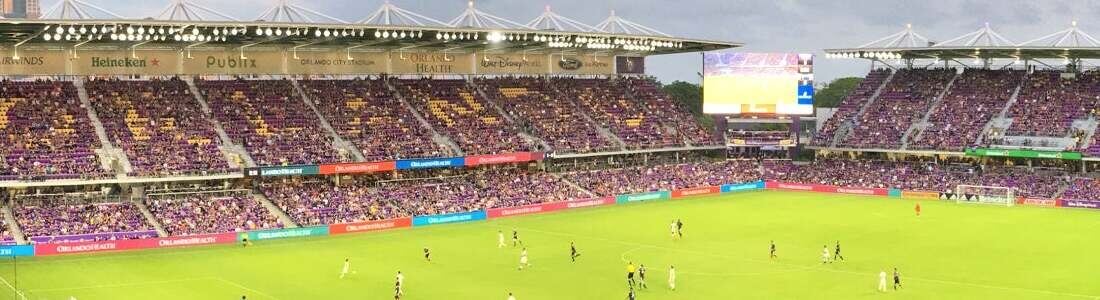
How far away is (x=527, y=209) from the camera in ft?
240

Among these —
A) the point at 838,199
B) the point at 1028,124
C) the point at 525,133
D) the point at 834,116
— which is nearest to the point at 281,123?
the point at 525,133

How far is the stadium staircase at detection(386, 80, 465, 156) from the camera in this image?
255ft

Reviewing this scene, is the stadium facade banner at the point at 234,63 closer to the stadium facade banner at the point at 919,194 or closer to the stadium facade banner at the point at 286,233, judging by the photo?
the stadium facade banner at the point at 286,233

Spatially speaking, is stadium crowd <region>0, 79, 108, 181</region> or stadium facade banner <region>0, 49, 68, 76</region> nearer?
stadium crowd <region>0, 79, 108, 181</region>

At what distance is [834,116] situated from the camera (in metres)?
98.2

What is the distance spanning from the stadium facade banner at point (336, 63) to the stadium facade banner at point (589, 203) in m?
19.8

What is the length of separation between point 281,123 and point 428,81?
1613cm

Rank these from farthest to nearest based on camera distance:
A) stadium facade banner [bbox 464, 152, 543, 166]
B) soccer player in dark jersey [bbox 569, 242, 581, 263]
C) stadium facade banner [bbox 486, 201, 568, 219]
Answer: stadium facade banner [bbox 464, 152, 543, 166] → stadium facade banner [bbox 486, 201, 568, 219] → soccer player in dark jersey [bbox 569, 242, 581, 263]

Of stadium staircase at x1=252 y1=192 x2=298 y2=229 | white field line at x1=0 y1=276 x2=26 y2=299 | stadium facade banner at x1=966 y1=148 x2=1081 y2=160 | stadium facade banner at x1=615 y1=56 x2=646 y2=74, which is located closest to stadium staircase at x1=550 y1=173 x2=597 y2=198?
stadium facade banner at x1=615 y1=56 x2=646 y2=74

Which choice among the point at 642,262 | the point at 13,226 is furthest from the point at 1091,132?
the point at 13,226

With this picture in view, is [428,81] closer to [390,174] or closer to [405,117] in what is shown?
[405,117]

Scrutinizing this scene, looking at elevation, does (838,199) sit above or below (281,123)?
below

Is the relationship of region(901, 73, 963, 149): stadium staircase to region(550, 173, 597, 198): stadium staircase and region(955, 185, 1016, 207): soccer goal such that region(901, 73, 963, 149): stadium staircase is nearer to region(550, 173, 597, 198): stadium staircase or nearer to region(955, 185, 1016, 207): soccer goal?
region(955, 185, 1016, 207): soccer goal

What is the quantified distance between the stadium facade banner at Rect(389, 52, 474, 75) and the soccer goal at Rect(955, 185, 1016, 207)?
38.5 meters
